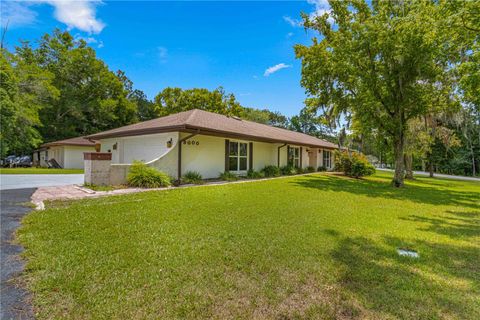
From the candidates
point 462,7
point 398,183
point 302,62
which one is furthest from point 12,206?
point 398,183

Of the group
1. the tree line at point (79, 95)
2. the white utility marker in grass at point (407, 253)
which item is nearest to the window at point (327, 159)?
the tree line at point (79, 95)

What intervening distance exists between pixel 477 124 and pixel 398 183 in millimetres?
26594

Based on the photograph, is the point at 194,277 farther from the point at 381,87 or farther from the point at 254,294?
the point at 381,87

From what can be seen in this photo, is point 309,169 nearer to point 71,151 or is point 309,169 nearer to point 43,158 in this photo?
point 71,151

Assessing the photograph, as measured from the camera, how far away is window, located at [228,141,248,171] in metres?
14.0

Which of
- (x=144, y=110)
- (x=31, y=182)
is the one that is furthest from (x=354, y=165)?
(x=144, y=110)

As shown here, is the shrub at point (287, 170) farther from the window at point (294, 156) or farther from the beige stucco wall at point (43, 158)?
the beige stucco wall at point (43, 158)

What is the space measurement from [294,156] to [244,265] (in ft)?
56.3

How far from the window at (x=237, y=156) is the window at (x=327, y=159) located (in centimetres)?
1276

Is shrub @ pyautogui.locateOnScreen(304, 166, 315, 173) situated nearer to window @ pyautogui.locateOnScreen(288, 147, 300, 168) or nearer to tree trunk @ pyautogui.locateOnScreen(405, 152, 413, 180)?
window @ pyautogui.locateOnScreen(288, 147, 300, 168)

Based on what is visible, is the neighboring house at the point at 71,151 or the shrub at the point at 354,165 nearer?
the shrub at the point at 354,165

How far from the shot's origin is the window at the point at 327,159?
25.0 m

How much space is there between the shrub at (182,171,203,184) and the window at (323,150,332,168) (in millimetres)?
16546

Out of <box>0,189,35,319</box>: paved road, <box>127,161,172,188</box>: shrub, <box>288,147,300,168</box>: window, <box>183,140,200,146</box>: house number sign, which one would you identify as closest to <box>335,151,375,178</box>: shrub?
<box>288,147,300,168</box>: window
